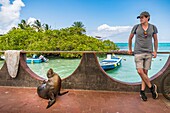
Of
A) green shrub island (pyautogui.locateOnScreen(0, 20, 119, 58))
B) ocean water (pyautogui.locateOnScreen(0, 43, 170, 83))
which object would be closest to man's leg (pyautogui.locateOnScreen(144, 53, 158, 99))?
ocean water (pyautogui.locateOnScreen(0, 43, 170, 83))

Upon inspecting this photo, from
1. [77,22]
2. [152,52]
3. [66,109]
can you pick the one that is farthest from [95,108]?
[77,22]

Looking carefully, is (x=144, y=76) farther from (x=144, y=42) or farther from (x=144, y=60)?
(x=144, y=42)

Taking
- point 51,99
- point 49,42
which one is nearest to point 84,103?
point 51,99

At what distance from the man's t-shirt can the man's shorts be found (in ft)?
0.20

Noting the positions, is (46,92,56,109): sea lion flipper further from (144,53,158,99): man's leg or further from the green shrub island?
the green shrub island

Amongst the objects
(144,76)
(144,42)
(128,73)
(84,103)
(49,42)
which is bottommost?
(128,73)

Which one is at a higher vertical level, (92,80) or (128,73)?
(92,80)

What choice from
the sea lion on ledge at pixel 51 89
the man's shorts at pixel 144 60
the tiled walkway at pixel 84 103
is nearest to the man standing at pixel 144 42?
the man's shorts at pixel 144 60

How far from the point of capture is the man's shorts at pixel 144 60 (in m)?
2.60

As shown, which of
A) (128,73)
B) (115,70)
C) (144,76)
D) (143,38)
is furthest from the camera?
(128,73)

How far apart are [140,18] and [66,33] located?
62.2 feet

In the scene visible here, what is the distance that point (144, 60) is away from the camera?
2.65 m

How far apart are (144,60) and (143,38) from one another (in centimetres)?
35

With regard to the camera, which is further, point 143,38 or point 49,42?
point 49,42
